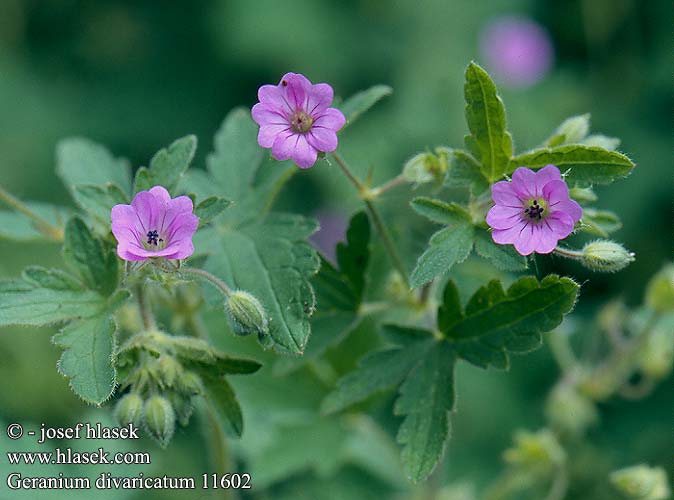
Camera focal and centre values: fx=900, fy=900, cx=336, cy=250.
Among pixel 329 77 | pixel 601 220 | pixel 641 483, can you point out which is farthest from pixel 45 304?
pixel 329 77

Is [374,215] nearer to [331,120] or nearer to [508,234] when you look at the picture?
[331,120]

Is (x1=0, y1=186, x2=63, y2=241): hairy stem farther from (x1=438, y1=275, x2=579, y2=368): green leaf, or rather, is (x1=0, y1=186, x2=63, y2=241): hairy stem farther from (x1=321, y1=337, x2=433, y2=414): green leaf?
(x1=438, y1=275, x2=579, y2=368): green leaf

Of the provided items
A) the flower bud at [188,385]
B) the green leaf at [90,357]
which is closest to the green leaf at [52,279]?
the green leaf at [90,357]

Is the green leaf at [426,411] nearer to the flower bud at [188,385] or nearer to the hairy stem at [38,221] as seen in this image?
the flower bud at [188,385]

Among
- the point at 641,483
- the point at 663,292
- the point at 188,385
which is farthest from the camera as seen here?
the point at 663,292

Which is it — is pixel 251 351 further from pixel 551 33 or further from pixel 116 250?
pixel 551 33
